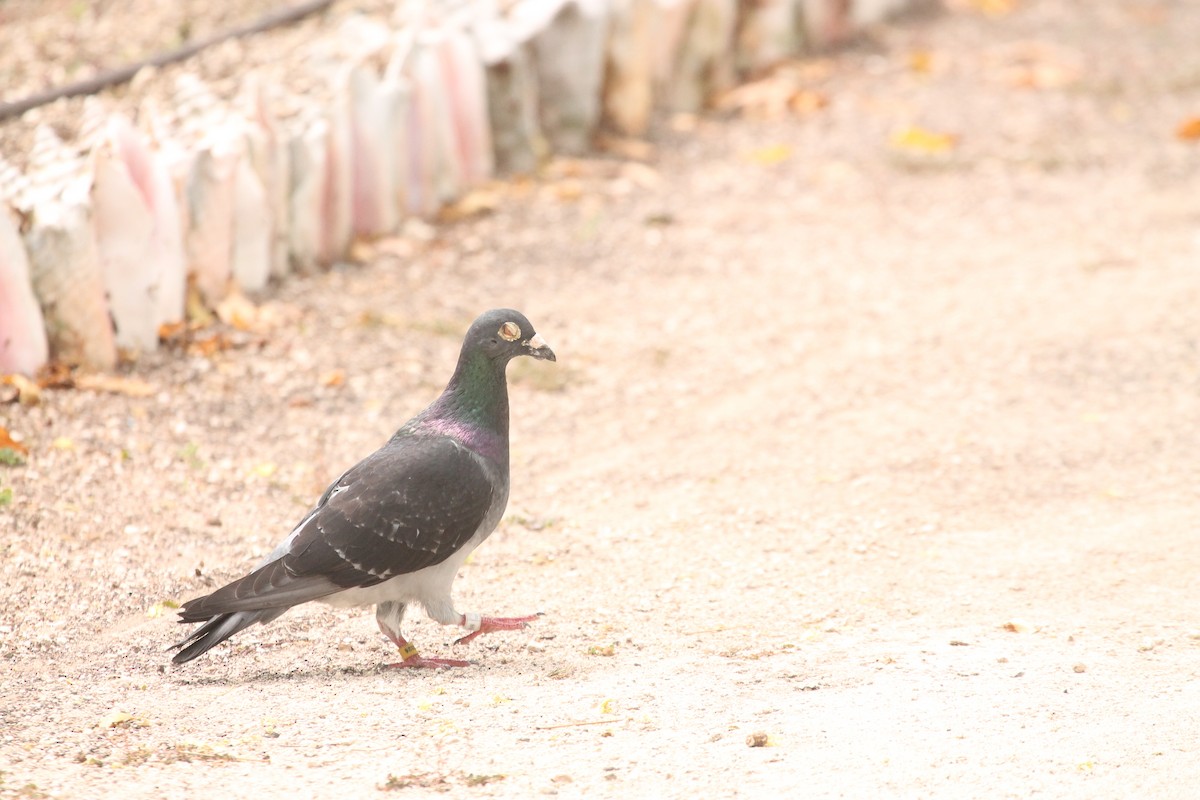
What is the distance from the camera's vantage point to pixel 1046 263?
23.5 feet

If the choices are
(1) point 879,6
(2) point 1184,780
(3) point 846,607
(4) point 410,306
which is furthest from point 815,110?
(2) point 1184,780

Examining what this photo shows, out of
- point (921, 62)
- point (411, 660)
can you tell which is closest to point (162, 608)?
point (411, 660)

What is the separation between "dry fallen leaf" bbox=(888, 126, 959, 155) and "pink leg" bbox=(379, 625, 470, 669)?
5.60 metres

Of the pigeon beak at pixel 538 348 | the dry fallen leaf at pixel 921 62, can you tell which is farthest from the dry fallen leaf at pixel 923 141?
the pigeon beak at pixel 538 348

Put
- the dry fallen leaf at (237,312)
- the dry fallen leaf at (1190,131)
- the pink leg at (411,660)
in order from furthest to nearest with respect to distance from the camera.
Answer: the dry fallen leaf at (1190,131) < the dry fallen leaf at (237,312) < the pink leg at (411,660)

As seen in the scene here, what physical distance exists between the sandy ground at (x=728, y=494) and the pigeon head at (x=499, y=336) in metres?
0.79

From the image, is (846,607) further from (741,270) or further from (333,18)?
(333,18)

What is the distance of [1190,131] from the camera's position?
864 centimetres

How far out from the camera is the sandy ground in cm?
329

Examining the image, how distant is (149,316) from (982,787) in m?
3.98

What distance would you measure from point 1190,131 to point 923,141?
1.64 meters

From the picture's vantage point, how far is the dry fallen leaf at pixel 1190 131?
8.62 meters

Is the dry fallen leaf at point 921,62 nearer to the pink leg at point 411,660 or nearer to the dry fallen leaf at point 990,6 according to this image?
the dry fallen leaf at point 990,6

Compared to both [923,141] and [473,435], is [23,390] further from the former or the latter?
[923,141]
